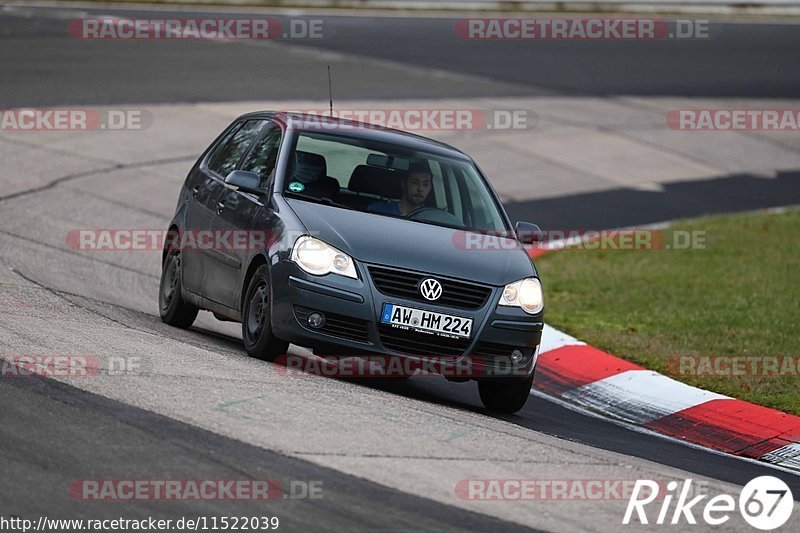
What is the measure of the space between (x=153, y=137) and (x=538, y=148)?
5.75m

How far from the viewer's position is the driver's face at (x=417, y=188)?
941 cm

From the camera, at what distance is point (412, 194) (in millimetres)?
9438

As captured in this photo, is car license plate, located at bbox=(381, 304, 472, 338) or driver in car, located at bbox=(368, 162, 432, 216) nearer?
car license plate, located at bbox=(381, 304, 472, 338)

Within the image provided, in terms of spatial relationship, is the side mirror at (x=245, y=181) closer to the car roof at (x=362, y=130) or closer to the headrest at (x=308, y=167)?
the headrest at (x=308, y=167)
